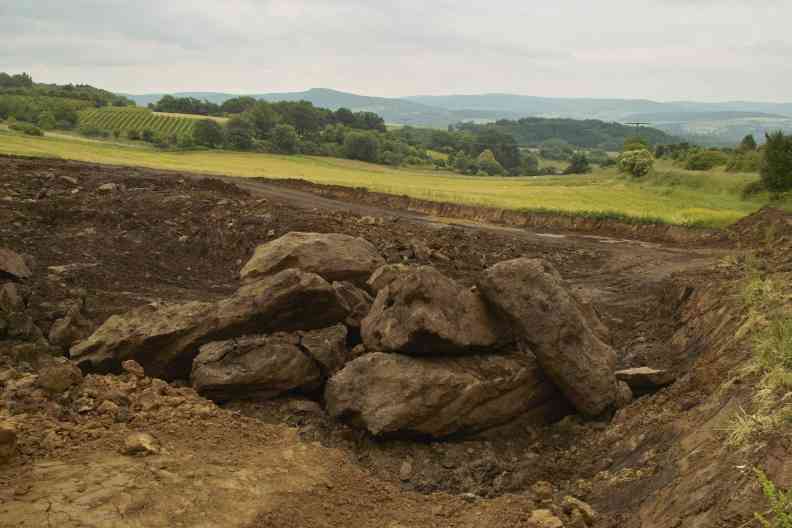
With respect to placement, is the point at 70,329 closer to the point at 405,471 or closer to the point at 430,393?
the point at 430,393

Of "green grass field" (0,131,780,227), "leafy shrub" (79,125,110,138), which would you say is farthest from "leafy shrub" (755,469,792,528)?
"leafy shrub" (79,125,110,138)

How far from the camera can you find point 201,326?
452 inches

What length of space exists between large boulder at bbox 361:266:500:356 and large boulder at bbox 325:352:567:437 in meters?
0.25

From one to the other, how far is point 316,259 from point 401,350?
4.45 metres

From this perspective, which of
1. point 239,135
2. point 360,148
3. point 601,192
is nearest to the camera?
point 601,192

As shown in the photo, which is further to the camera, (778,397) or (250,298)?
(250,298)

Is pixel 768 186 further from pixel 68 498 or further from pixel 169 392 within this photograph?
pixel 68 498

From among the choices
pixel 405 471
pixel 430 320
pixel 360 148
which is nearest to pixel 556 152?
pixel 360 148

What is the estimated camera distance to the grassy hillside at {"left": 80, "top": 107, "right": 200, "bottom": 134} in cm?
9219

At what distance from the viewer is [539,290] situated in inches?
425

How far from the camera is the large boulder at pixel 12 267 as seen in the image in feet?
49.6

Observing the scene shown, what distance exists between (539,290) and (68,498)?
732 centimetres

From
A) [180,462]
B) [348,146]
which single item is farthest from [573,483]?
[348,146]

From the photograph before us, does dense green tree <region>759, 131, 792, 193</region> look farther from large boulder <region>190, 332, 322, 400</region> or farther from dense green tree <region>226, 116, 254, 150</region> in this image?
dense green tree <region>226, 116, 254, 150</region>
